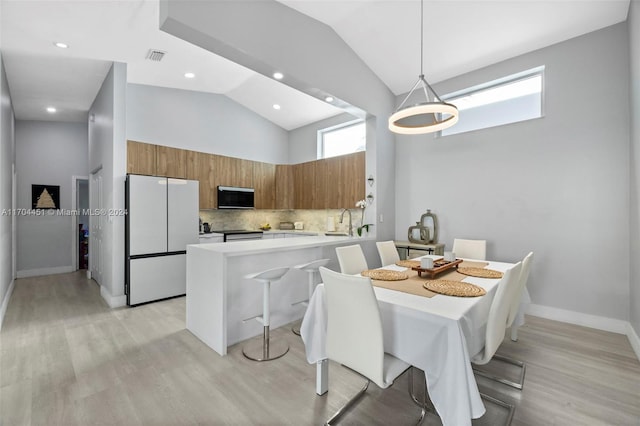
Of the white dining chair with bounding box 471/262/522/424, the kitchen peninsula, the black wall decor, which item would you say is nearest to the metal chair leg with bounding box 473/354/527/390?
the white dining chair with bounding box 471/262/522/424

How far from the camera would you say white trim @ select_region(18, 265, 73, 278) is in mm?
5781

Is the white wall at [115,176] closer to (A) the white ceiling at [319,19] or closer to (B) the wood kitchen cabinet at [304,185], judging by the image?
(A) the white ceiling at [319,19]

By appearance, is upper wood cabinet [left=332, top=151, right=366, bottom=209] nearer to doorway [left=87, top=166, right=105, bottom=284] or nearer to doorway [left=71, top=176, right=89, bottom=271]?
doorway [left=87, top=166, right=105, bottom=284]

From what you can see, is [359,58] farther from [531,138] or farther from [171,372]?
[171,372]

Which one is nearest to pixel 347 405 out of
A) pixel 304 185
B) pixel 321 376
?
pixel 321 376

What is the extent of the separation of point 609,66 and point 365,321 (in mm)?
3993

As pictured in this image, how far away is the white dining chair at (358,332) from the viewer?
1490 mm

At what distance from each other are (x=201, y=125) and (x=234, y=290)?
12.4 feet

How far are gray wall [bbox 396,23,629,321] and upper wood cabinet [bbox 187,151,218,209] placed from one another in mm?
4123

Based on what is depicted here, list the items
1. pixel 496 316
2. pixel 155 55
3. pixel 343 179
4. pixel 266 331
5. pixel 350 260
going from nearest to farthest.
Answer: pixel 496 316
pixel 266 331
pixel 350 260
pixel 155 55
pixel 343 179

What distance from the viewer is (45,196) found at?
19.8ft

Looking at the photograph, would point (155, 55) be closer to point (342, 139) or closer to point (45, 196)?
point (342, 139)

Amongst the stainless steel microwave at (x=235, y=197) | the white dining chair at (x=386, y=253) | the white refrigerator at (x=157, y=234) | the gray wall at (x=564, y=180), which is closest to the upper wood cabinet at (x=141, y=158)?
the white refrigerator at (x=157, y=234)

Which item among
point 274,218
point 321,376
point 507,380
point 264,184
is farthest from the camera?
point 274,218
